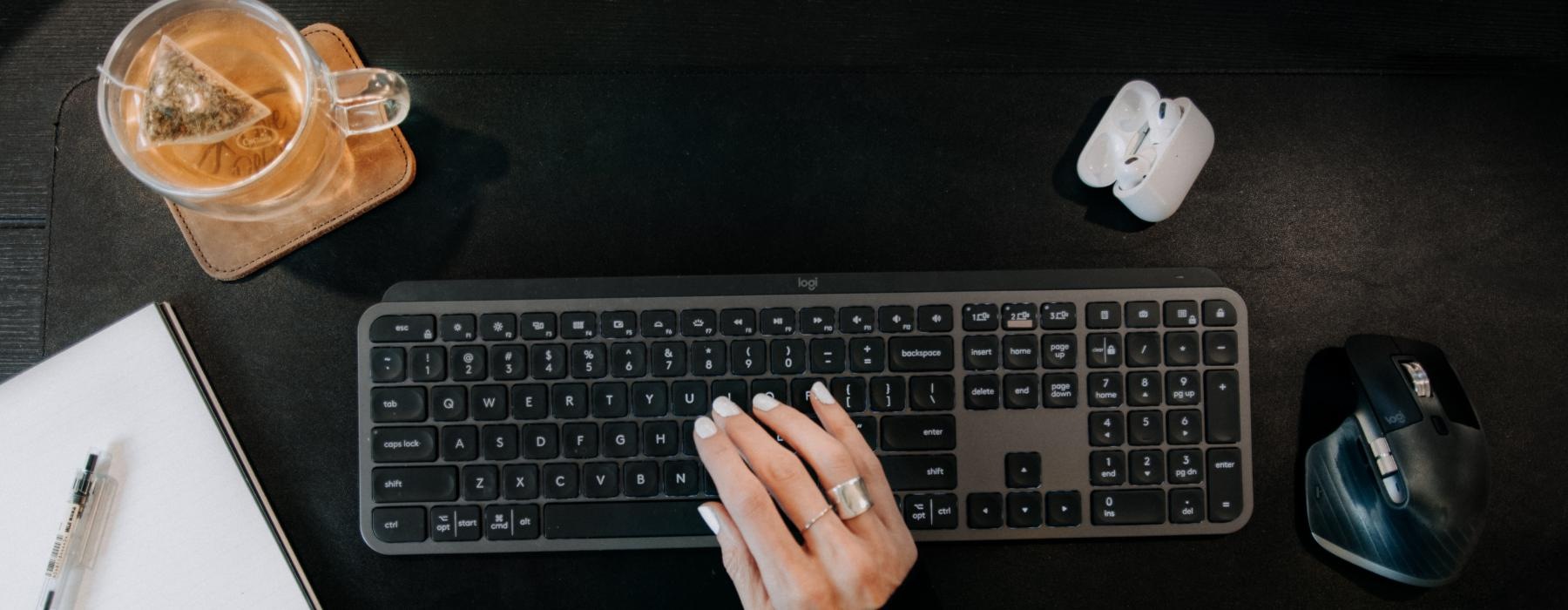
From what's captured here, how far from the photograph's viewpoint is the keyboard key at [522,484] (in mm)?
685

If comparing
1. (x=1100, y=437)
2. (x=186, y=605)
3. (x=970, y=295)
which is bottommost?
(x=186, y=605)

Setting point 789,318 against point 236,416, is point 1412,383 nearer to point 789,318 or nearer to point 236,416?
point 789,318

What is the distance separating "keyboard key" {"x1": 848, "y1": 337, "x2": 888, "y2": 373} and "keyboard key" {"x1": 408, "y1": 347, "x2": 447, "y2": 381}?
12.8 inches

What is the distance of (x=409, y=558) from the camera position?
0.72 m

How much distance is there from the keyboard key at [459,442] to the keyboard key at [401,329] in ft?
0.25

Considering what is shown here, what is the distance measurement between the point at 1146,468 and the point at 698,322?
0.38 m

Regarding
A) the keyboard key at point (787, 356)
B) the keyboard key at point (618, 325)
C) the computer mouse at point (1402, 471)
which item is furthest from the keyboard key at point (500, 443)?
the computer mouse at point (1402, 471)

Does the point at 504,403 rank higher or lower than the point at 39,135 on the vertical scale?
lower

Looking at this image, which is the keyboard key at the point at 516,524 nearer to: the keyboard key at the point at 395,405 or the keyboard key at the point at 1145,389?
the keyboard key at the point at 395,405

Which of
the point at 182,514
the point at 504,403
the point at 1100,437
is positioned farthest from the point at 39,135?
the point at 1100,437

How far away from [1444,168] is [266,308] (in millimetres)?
1001

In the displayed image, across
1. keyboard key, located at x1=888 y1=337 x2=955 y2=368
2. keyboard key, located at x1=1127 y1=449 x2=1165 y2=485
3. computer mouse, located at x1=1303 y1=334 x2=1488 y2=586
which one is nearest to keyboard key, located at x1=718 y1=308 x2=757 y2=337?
keyboard key, located at x1=888 y1=337 x2=955 y2=368

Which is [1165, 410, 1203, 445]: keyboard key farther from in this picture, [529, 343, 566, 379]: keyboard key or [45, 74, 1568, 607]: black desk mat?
[529, 343, 566, 379]: keyboard key

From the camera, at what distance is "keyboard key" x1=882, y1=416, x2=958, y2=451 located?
69 cm
